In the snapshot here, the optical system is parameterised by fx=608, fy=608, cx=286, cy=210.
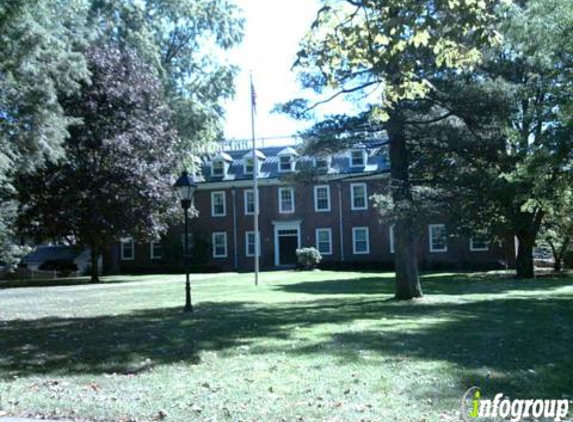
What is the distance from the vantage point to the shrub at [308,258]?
38781mm

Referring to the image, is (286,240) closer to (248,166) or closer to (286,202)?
(286,202)

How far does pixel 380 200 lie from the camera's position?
1786 cm

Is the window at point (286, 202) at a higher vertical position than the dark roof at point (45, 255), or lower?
higher

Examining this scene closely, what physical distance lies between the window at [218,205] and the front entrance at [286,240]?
4.37 metres

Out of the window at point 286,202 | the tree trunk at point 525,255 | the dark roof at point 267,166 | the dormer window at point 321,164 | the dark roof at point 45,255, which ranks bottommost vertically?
the tree trunk at point 525,255

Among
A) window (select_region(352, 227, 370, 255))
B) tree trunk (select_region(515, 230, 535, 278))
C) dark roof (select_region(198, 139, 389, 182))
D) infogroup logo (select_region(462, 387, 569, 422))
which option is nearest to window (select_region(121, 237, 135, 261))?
dark roof (select_region(198, 139, 389, 182))

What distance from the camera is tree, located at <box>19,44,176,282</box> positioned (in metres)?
26.4

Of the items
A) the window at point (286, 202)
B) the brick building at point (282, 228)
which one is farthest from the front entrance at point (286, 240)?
the window at point (286, 202)

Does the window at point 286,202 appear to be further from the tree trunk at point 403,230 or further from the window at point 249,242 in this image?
the tree trunk at point 403,230

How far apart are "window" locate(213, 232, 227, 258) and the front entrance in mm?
4212

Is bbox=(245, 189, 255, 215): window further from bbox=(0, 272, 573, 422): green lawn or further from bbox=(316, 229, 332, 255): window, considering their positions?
bbox=(0, 272, 573, 422): green lawn

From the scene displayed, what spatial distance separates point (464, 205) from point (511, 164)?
192 cm

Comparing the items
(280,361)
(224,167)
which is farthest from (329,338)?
(224,167)

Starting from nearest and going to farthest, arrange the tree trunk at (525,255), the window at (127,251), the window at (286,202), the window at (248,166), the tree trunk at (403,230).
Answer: the tree trunk at (403,230), the tree trunk at (525,255), the window at (286,202), the window at (248,166), the window at (127,251)
